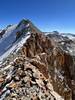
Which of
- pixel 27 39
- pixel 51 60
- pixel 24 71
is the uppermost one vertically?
pixel 27 39

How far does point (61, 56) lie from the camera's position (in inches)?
2025

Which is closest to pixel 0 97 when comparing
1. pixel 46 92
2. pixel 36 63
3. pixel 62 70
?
pixel 46 92

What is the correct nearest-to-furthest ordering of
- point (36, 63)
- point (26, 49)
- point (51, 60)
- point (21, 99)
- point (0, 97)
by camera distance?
point (21, 99) → point (0, 97) → point (36, 63) → point (26, 49) → point (51, 60)

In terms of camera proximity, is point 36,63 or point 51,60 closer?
point 36,63

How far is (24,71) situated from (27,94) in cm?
415

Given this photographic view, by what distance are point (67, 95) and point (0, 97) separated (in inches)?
952

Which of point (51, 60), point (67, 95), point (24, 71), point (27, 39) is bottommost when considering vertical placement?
point (67, 95)

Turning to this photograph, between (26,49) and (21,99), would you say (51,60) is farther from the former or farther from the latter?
(21,99)

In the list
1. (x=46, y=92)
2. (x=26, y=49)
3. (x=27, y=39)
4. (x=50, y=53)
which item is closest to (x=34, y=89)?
(x=46, y=92)

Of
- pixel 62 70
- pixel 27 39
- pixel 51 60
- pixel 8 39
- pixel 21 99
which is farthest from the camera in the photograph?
pixel 8 39

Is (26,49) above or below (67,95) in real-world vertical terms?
above

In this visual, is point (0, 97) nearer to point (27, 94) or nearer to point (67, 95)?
point (27, 94)

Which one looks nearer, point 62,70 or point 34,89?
point 34,89

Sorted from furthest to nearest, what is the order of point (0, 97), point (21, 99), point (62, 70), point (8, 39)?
point (8, 39) < point (62, 70) < point (0, 97) < point (21, 99)
